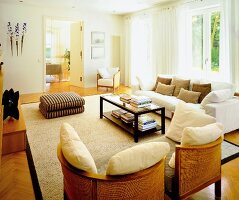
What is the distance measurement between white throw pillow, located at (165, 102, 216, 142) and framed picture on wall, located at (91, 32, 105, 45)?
19.1ft

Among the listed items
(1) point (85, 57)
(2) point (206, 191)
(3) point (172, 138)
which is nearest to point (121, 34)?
(1) point (85, 57)

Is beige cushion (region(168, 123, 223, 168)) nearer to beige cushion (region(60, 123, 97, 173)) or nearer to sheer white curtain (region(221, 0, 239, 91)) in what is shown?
beige cushion (region(60, 123, 97, 173))

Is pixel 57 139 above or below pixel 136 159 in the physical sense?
below

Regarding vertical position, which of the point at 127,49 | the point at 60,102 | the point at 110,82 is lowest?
the point at 60,102

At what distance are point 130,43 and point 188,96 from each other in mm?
4224

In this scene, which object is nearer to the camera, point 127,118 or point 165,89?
point 127,118

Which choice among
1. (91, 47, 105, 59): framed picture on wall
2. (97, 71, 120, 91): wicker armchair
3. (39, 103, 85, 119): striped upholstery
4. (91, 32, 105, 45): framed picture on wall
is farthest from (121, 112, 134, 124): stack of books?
(91, 32, 105, 45): framed picture on wall

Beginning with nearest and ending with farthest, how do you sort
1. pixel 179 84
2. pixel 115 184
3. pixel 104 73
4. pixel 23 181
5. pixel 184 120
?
pixel 115 184
pixel 23 181
pixel 184 120
pixel 179 84
pixel 104 73

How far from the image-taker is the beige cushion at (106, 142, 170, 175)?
4.63ft

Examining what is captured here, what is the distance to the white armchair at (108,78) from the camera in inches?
279

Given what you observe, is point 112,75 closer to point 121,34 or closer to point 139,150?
point 121,34

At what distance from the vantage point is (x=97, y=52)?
7977mm

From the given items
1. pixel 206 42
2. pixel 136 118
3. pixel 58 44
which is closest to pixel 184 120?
pixel 136 118

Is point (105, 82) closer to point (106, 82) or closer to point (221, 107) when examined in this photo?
point (106, 82)
